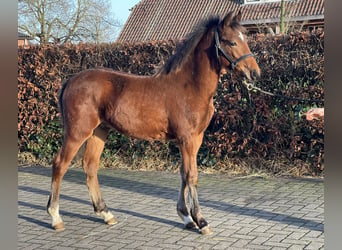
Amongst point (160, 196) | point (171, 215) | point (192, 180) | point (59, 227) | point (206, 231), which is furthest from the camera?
point (160, 196)

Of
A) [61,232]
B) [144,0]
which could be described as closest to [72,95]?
[61,232]

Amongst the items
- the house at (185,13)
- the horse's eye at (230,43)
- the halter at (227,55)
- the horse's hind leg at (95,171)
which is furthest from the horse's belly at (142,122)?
the house at (185,13)

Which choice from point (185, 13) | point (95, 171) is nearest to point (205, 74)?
point (95, 171)

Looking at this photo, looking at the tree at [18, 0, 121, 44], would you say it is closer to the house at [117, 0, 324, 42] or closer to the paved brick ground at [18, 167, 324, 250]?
the house at [117, 0, 324, 42]

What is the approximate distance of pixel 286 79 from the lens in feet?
24.9

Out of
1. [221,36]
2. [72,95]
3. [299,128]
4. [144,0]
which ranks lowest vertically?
[299,128]

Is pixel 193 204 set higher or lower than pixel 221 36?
lower

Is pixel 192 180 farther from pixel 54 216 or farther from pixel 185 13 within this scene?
pixel 185 13

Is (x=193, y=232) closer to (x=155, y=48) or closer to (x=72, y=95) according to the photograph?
(x=72, y=95)

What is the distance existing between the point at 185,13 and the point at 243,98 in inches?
641

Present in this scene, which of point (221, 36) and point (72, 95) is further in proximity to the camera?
point (72, 95)

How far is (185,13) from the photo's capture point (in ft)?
76.0

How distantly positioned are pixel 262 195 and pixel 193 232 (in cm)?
199
